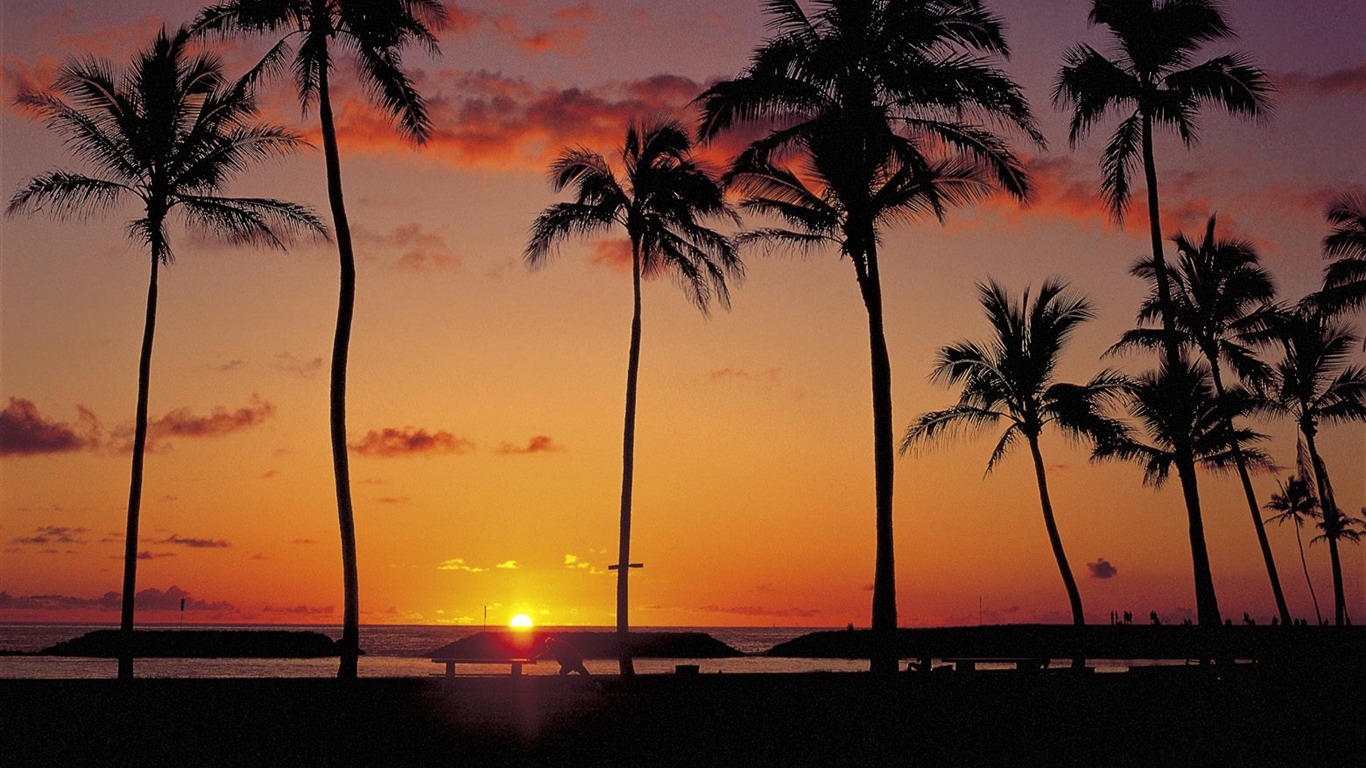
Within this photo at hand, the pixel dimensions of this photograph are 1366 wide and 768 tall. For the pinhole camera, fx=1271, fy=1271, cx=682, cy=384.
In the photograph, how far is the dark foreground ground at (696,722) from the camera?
13.6 meters

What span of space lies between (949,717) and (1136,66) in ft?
60.8

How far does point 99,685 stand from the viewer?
70.4 feet

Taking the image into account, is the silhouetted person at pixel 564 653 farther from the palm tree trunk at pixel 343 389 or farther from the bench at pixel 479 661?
the palm tree trunk at pixel 343 389

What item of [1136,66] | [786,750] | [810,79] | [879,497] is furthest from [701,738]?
[1136,66]

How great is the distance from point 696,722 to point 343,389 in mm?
10288

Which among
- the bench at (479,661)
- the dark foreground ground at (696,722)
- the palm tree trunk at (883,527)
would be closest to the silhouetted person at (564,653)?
the bench at (479,661)

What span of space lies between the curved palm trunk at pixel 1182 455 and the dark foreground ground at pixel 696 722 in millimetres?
5364

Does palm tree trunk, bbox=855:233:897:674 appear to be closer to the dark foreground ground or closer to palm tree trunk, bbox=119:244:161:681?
the dark foreground ground

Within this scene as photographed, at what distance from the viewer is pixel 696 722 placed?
56.6ft

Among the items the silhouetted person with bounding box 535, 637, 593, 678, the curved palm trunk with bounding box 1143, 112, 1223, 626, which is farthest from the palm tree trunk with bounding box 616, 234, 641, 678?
the curved palm trunk with bounding box 1143, 112, 1223, 626

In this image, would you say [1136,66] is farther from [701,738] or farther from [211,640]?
[211,640]

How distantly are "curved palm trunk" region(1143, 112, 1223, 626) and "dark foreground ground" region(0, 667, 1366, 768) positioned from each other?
5364mm

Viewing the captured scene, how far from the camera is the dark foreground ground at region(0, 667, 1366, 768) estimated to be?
13602 mm

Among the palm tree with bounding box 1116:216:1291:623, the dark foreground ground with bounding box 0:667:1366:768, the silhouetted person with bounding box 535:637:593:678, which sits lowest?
the dark foreground ground with bounding box 0:667:1366:768
